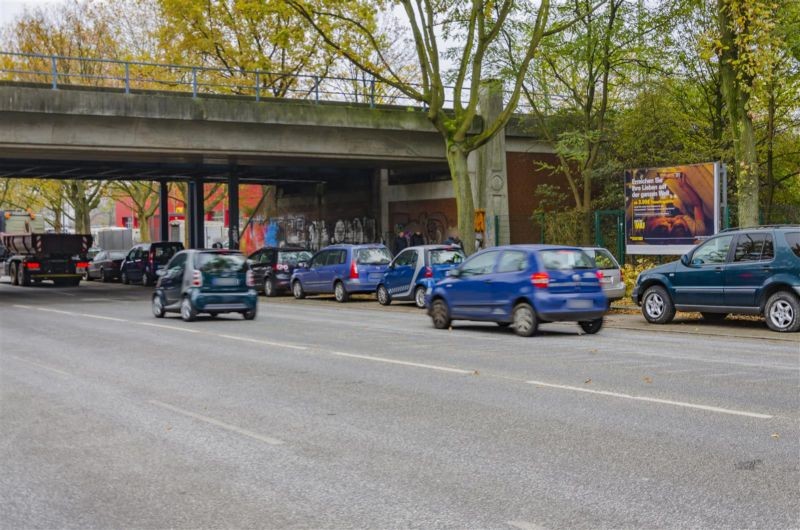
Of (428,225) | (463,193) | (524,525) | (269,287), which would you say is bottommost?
(524,525)

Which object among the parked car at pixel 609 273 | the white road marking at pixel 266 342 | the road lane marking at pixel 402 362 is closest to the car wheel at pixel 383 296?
the parked car at pixel 609 273

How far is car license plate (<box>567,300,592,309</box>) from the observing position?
16.3 m

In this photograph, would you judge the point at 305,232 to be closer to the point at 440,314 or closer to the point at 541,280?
the point at 440,314

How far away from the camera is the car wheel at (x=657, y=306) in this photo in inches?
742

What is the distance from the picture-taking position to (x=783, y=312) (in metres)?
16.7

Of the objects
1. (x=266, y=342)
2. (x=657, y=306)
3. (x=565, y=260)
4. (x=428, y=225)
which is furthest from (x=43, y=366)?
(x=428, y=225)

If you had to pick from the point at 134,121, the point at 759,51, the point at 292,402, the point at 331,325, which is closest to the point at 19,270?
the point at 134,121

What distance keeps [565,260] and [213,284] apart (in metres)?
8.02

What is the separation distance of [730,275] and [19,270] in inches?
1382

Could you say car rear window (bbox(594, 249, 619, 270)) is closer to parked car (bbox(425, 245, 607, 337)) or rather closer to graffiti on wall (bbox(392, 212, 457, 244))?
parked car (bbox(425, 245, 607, 337))

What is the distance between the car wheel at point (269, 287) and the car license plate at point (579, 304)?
60.3 ft

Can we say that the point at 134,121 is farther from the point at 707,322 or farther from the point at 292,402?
the point at 292,402

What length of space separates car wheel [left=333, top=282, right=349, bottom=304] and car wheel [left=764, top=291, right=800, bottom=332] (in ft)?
47.7

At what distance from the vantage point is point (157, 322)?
20.8m
